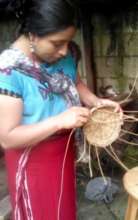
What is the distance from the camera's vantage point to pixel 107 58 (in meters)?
3.77

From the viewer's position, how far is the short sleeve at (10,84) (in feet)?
5.15

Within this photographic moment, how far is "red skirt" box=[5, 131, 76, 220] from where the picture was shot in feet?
5.97

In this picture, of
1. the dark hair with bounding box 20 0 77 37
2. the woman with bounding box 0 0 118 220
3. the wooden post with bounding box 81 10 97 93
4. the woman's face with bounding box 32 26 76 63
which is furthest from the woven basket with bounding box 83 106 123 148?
the wooden post with bounding box 81 10 97 93

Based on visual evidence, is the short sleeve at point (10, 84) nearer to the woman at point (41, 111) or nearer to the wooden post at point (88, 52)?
the woman at point (41, 111)

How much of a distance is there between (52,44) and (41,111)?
29 centimetres

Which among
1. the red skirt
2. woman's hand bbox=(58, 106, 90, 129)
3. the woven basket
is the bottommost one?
the red skirt

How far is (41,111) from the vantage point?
1.70 m

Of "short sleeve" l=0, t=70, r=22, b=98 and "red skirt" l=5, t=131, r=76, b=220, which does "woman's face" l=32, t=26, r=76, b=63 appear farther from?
"red skirt" l=5, t=131, r=76, b=220

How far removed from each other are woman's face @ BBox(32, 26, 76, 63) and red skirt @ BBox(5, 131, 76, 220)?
39cm

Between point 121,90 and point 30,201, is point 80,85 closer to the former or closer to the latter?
point 30,201

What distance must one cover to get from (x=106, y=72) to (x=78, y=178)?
3.64 feet

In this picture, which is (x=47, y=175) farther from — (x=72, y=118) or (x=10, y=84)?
(x=10, y=84)

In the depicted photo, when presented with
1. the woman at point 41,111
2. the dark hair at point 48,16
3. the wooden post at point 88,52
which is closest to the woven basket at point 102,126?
the woman at point 41,111

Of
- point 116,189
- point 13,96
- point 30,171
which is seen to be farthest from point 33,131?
point 116,189
